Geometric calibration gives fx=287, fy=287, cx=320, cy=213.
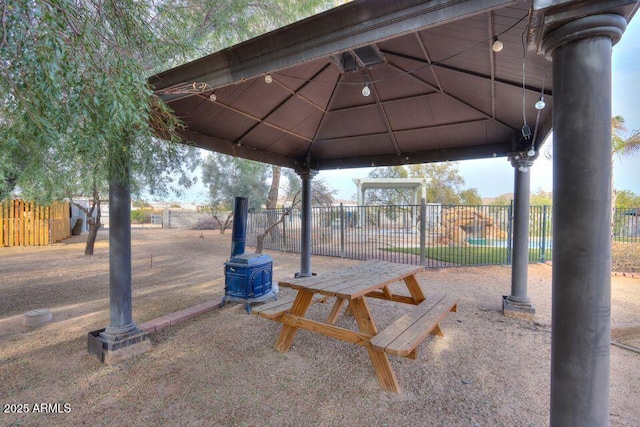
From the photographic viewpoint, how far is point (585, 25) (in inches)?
53.8

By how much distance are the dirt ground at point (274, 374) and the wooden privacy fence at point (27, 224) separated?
28.7 feet

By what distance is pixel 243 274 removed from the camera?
435 centimetres

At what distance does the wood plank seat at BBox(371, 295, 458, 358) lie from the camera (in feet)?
7.27

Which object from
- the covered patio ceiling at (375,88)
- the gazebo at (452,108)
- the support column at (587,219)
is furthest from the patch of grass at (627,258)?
the support column at (587,219)

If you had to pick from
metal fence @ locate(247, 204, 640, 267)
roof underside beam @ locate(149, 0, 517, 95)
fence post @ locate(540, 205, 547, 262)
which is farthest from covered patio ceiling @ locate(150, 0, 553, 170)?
fence post @ locate(540, 205, 547, 262)

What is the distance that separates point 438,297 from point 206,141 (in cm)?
386

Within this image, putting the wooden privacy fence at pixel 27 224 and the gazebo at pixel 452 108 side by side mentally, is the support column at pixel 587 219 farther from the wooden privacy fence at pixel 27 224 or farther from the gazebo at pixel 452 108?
the wooden privacy fence at pixel 27 224

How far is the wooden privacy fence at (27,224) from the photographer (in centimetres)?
1076

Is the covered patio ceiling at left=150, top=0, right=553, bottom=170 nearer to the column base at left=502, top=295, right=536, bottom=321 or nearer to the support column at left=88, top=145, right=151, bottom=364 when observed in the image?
the support column at left=88, top=145, right=151, bottom=364

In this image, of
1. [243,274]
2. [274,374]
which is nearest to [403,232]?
[243,274]

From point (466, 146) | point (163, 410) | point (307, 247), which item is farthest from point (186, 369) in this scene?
point (466, 146)

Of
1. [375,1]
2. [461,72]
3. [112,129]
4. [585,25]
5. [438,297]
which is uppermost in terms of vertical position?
[461,72]

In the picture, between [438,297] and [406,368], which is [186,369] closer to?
[406,368]

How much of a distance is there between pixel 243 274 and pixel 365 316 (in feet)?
7.48
